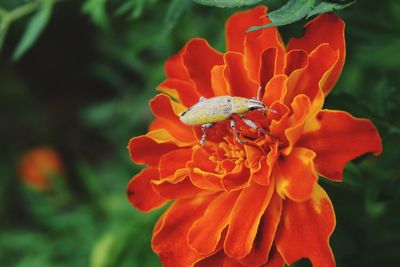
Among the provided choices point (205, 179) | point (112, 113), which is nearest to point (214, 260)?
point (205, 179)

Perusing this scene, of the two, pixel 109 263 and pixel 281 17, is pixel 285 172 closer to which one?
pixel 281 17

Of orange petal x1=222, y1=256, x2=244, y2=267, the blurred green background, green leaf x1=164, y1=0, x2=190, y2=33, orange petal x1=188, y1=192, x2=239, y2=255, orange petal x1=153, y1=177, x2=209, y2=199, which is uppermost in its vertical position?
green leaf x1=164, y1=0, x2=190, y2=33

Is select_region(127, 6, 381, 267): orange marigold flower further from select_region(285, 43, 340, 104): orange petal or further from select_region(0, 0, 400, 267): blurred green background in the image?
select_region(0, 0, 400, 267): blurred green background

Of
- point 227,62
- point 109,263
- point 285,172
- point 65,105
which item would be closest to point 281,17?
point 227,62

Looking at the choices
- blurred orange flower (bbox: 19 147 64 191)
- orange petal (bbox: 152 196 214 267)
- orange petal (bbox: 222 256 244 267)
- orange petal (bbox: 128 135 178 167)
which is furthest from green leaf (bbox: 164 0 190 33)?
blurred orange flower (bbox: 19 147 64 191)

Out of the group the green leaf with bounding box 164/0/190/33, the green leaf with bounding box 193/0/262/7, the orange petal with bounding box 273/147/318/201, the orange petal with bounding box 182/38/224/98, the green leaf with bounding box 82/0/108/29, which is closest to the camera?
the orange petal with bounding box 273/147/318/201

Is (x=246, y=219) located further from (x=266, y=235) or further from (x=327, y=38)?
(x=327, y=38)

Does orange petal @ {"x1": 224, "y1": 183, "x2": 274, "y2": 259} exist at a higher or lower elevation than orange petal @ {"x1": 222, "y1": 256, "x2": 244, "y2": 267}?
higher
